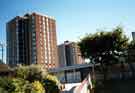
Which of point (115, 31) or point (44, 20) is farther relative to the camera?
point (44, 20)

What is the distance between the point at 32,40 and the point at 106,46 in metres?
64.0

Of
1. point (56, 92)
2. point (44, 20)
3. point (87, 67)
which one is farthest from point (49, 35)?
point (56, 92)

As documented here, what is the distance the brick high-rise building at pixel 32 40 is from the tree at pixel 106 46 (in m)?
58.0

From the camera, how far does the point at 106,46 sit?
30.0 meters

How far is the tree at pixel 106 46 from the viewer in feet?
98.5

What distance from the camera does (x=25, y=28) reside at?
94.7 meters

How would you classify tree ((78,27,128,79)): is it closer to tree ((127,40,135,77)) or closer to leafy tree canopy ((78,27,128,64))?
leafy tree canopy ((78,27,128,64))

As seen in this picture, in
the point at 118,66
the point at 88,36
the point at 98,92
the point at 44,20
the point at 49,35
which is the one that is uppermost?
the point at 44,20

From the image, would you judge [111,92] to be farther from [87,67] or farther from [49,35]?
[49,35]

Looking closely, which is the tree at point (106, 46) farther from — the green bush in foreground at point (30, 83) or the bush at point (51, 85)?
the bush at point (51, 85)

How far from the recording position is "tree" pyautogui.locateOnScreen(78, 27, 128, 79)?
30.0 m

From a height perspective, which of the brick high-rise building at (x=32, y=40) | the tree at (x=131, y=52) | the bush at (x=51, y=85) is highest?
the brick high-rise building at (x=32, y=40)

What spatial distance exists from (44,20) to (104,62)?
67243mm

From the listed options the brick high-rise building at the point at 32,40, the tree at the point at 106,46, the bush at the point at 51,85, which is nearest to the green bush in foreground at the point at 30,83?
the bush at the point at 51,85
